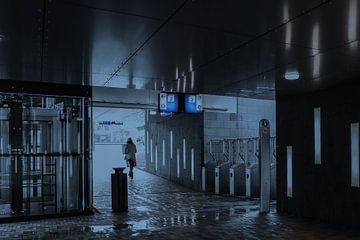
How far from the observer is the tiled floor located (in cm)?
630

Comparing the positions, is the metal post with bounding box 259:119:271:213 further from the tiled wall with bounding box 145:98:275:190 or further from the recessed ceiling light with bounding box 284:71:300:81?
the tiled wall with bounding box 145:98:275:190

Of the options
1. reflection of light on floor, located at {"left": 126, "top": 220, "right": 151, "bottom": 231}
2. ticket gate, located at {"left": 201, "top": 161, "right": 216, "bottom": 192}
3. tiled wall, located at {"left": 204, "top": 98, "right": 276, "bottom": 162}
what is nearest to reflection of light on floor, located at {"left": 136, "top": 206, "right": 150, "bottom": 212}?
reflection of light on floor, located at {"left": 126, "top": 220, "right": 151, "bottom": 231}

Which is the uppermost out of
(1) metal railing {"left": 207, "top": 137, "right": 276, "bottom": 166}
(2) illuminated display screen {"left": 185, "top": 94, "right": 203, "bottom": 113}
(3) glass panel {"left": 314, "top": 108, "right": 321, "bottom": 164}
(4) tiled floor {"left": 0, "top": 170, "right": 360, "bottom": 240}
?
(2) illuminated display screen {"left": 185, "top": 94, "right": 203, "bottom": 113}

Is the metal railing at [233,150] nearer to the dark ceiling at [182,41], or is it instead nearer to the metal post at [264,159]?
the metal post at [264,159]

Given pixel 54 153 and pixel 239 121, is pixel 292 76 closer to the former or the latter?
pixel 54 153

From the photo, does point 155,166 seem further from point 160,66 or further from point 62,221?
point 160,66

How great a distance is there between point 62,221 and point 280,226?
4030 mm

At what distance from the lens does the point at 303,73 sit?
6223mm

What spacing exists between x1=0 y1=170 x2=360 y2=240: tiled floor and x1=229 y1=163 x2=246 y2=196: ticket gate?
1678mm

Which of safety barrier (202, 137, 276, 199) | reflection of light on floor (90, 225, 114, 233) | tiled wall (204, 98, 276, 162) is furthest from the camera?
tiled wall (204, 98, 276, 162)

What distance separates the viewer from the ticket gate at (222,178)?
12.2 meters

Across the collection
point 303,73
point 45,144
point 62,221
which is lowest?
point 62,221

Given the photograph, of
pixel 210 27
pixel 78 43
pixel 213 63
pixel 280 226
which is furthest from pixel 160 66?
pixel 280 226

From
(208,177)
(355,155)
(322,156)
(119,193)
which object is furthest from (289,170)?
(208,177)
